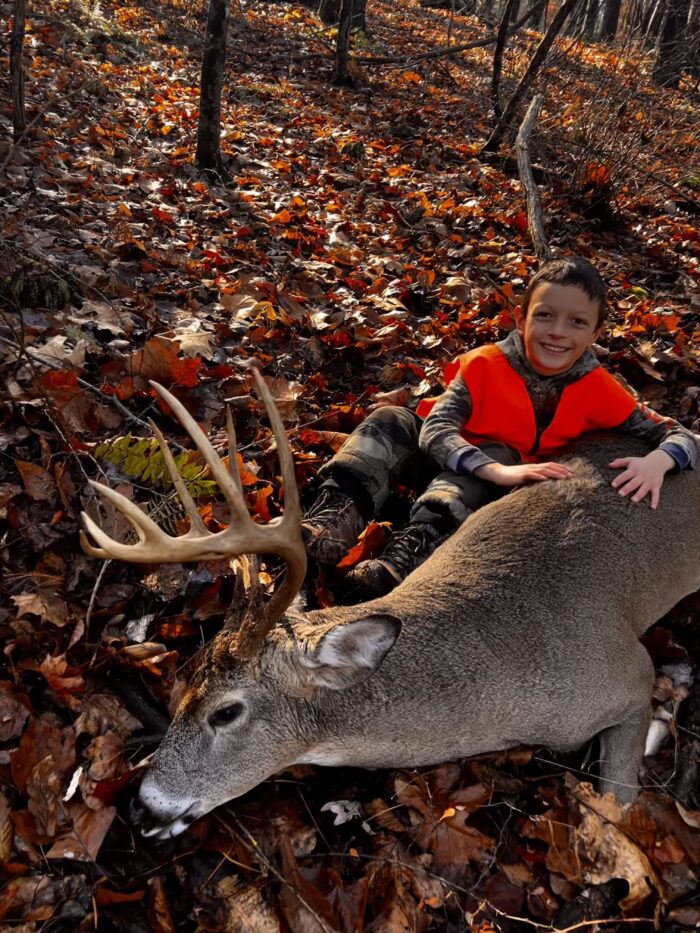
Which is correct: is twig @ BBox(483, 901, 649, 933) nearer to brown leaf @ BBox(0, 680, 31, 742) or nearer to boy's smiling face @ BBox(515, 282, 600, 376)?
brown leaf @ BBox(0, 680, 31, 742)

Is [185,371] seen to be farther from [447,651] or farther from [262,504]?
[447,651]

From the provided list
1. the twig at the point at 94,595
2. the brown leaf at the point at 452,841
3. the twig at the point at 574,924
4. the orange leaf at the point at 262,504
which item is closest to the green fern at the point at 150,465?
the orange leaf at the point at 262,504

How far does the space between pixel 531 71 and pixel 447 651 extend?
28.6ft

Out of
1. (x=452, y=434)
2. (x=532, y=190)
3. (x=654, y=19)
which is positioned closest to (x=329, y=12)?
(x=654, y=19)

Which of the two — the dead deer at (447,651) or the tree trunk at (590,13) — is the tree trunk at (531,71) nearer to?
the tree trunk at (590,13)

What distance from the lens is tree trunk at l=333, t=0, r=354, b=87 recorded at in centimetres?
1189

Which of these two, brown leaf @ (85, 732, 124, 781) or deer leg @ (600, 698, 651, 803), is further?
deer leg @ (600, 698, 651, 803)

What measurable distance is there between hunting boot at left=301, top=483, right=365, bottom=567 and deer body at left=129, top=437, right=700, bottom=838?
0.50 metres

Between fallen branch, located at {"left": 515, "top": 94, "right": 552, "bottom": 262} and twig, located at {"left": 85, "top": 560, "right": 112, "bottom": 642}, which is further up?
fallen branch, located at {"left": 515, "top": 94, "right": 552, "bottom": 262}

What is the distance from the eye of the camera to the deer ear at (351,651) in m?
2.46

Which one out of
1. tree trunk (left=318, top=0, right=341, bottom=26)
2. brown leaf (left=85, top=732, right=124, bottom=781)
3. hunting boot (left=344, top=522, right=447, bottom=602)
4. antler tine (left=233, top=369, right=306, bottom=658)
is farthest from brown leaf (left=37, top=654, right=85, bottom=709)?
tree trunk (left=318, top=0, right=341, bottom=26)

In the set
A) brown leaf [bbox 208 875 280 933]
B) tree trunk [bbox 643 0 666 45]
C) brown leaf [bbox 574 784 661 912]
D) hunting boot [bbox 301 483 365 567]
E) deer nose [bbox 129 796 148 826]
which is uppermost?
tree trunk [bbox 643 0 666 45]

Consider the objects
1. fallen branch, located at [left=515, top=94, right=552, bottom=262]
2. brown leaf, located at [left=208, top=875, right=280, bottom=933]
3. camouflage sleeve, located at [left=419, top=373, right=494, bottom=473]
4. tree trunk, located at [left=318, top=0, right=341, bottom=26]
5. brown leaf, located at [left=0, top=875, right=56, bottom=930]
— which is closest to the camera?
brown leaf, located at [left=0, top=875, right=56, bottom=930]

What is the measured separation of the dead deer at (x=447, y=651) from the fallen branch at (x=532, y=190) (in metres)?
4.12
